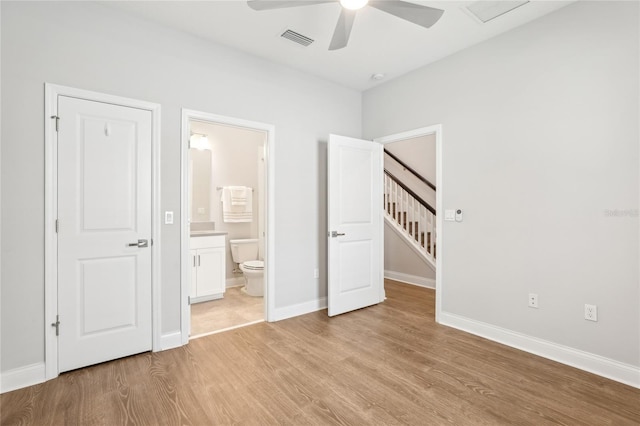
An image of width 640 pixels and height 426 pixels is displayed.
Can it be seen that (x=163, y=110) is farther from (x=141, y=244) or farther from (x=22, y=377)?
(x=22, y=377)

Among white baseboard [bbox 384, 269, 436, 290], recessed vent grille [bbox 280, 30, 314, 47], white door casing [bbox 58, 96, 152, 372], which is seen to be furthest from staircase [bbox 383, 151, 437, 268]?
white door casing [bbox 58, 96, 152, 372]

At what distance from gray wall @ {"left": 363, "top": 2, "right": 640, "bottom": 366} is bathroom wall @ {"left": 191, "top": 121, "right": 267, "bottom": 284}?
297 cm

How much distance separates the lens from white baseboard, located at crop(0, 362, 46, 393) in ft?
7.09

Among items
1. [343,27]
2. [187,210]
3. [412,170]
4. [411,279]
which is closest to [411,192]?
[412,170]

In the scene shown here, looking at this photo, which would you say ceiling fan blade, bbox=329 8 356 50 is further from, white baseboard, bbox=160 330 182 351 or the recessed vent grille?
white baseboard, bbox=160 330 182 351

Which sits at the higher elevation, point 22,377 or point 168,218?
point 168,218

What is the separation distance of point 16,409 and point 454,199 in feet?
12.8

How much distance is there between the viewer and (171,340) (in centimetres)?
286

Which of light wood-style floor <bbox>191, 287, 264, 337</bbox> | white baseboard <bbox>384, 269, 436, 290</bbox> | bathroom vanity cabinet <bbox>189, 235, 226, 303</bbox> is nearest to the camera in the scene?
light wood-style floor <bbox>191, 287, 264, 337</bbox>

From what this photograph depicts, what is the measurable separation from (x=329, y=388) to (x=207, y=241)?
2783 mm

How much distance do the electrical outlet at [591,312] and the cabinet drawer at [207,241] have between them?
13.1 feet

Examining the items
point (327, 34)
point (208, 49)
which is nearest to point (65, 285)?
point (208, 49)

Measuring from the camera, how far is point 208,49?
10.1 ft

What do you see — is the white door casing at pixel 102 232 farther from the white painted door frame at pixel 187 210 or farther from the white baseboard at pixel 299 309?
the white baseboard at pixel 299 309
